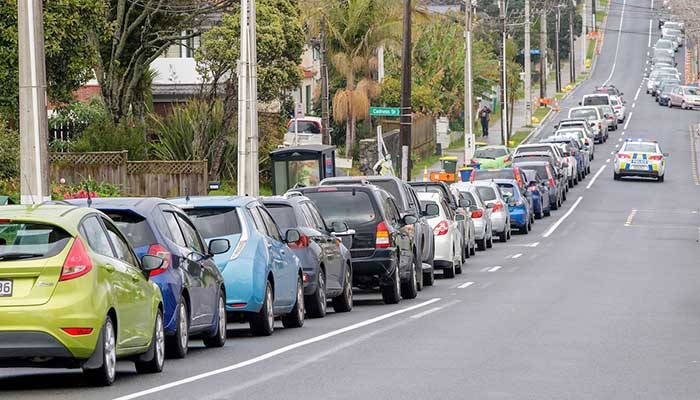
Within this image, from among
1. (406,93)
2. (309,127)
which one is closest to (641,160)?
(309,127)

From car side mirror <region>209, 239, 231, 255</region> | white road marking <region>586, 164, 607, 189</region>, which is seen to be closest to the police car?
white road marking <region>586, 164, 607, 189</region>

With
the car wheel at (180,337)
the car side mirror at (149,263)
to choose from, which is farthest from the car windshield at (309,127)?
the car side mirror at (149,263)

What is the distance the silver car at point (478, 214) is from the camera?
39500 millimetres

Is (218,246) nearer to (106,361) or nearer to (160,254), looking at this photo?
(160,254)

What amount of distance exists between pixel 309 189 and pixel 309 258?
3465 mm

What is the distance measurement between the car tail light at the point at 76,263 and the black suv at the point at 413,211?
13213mm

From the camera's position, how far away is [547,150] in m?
58.0

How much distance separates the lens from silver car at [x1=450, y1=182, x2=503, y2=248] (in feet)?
130

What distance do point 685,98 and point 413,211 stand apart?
85318 millimetres

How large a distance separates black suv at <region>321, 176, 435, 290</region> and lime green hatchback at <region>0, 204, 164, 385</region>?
502 inches

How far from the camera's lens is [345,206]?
24406mm

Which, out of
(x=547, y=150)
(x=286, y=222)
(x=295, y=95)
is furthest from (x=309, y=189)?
(x=295, y=95)

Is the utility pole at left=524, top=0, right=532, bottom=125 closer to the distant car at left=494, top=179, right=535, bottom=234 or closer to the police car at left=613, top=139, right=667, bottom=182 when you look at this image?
the police car at left=613, top=139, right=667, bottom=182

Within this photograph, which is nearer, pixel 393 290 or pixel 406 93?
pixel 393 290
